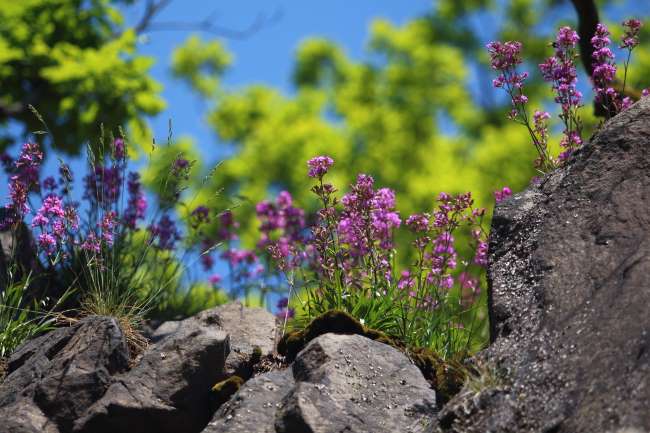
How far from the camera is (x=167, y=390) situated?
521 centimetres

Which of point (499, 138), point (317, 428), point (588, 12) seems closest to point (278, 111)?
point (499, 138)

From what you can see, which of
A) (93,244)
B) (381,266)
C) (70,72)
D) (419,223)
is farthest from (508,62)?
(70,72)

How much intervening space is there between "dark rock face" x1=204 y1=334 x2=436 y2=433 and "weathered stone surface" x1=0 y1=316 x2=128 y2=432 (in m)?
0.93

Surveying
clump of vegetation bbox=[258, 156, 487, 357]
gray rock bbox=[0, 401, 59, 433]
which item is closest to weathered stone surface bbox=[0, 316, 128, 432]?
gray rock bbox=[0, 401, 59, 433]

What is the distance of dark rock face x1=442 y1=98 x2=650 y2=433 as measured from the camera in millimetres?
3924

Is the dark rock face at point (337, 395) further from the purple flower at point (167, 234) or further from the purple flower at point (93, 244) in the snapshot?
the purple flower at point (167, 234)

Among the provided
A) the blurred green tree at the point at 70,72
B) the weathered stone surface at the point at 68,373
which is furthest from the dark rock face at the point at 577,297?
the blurred green tree at the point at 70,72

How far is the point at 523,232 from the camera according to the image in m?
5.12

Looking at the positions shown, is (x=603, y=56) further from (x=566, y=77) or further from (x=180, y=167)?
(x=180, y=167)

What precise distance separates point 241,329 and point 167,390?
1152 mm

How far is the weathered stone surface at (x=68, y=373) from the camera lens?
5.23m

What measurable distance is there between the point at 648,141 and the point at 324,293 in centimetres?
263

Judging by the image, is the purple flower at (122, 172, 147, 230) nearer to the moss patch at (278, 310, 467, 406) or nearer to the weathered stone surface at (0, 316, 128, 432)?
the weathered stone surface at (0, 316, 128, 432)

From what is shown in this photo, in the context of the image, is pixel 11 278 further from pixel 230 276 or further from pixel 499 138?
pixel 499 138
